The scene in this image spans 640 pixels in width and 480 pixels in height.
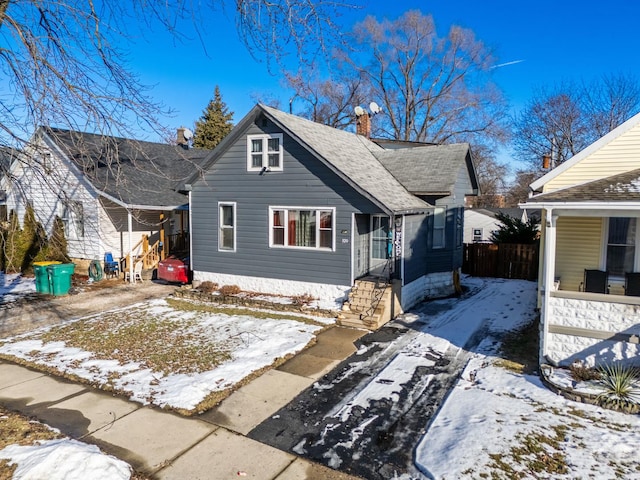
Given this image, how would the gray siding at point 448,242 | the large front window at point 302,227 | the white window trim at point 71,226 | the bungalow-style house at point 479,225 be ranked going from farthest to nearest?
1. the bungalow-style house at point 479,225
2. the white window trim at point 71,226
3. the gray siding at point 448,242
4. the large front window at point 302,227

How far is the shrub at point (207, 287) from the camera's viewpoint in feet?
47.8

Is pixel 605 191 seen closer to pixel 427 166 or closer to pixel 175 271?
pixel 427 166

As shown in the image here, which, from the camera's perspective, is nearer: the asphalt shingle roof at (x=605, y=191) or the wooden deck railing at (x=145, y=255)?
the asphalt shingle roof at (x=605, y=191)

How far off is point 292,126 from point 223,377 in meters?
8.27

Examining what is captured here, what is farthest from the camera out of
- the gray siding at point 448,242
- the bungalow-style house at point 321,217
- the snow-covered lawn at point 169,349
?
the gray siding at point 448,242

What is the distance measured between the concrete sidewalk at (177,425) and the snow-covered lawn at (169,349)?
13.0 inches

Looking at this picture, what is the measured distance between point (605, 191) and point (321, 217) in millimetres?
7243

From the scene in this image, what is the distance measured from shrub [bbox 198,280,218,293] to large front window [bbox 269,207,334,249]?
109 inches

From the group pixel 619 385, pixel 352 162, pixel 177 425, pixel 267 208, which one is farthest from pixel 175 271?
pixel 619 385

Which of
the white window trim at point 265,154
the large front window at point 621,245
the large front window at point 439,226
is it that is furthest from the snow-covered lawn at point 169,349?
the large front window at point 621,245

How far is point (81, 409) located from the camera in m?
6.54

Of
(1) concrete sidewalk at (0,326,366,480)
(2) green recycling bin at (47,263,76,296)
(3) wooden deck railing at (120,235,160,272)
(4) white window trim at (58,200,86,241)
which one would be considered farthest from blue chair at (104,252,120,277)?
(1) concrete sidewalk at (0,326,366,480)

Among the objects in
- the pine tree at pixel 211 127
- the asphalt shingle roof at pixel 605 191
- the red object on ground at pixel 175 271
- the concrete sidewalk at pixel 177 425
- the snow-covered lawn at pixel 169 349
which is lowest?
the concrete sidewalk at pixel 177 425

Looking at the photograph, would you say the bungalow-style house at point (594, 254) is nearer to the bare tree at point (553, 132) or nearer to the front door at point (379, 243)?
the front door at point (379, 243)
